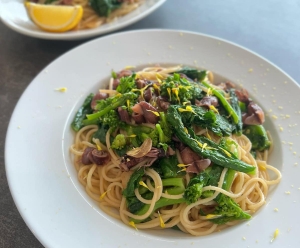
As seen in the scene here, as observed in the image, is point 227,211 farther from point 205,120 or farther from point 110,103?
point 110,103

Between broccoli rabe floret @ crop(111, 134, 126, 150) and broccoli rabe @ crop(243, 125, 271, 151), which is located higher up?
broccoli rabe @ crop(243, 125, 271, 151)

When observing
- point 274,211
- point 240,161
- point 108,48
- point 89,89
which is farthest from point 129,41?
point 274,211

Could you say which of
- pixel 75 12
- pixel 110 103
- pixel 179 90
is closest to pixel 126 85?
pixel 110 103

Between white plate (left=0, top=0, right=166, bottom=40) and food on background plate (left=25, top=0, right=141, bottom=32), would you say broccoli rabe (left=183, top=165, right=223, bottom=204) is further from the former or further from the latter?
food on background plate (left=25, top=0, right=141, bottom=32)

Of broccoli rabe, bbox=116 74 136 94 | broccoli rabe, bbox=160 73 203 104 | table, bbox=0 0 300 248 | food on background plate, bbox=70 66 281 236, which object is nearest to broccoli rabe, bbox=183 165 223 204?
food on background plate, bbox=70 66 281 236

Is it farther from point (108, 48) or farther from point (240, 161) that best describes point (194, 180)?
point (108, 48)
